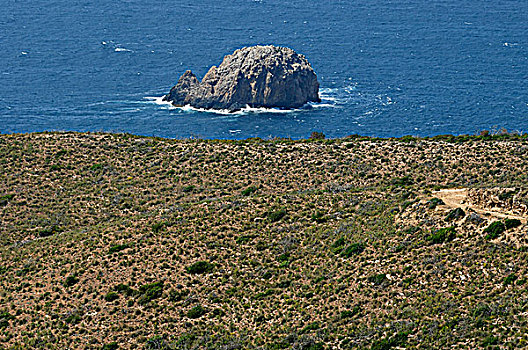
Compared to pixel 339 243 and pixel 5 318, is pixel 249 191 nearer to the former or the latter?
pixel 339 243

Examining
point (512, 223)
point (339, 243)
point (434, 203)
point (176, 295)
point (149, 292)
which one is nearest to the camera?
point (512, 223)

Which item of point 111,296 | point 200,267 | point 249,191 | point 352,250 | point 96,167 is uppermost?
point 352,250

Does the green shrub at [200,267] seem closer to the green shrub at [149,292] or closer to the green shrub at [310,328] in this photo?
the green shrub at [149,292]

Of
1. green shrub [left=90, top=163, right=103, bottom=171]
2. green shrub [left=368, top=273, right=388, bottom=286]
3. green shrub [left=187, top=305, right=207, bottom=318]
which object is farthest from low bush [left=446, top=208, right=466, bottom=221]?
green shrub [left=90, top=163, right=103, bottom=171]

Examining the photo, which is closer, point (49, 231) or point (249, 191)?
point (49, 231)

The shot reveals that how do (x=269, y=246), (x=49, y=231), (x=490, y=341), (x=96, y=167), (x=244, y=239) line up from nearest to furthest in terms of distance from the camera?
1. (x=490, y=341)
2. (x=269, y=246)
3. (x=244, y=239)
4. (x=49, y=231)
5. (x=96, y=167)

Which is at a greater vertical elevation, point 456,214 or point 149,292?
point 456,214

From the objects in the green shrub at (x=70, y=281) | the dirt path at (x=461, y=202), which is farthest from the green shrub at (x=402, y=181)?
the green shrub at (x=70, y=281)

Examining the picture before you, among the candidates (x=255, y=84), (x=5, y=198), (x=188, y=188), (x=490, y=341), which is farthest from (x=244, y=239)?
(x=255, y=84)
